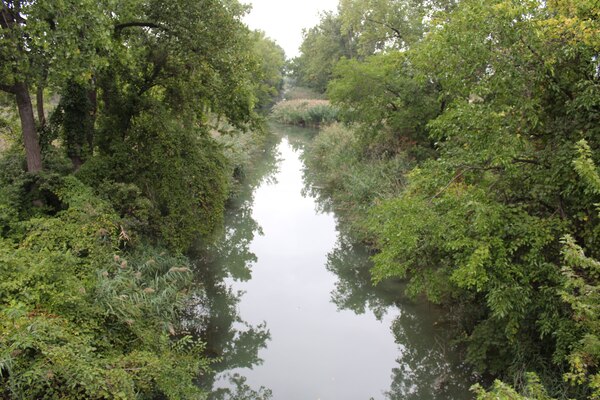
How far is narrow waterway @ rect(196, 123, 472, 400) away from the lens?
773 cm

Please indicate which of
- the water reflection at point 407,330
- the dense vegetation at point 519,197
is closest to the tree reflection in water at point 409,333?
the water reflection at point 407,330

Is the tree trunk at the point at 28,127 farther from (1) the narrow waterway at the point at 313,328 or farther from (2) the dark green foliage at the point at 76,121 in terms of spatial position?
(1) the narrow waterway at the point at 313,328

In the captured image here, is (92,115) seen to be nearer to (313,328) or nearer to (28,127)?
(28,127)

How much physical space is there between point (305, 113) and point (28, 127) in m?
35.2

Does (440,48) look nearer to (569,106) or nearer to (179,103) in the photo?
(569,106)

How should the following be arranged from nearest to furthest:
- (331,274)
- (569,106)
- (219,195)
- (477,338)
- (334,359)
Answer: (569,106), (477,338), (334,359), (219,195), (331,274)

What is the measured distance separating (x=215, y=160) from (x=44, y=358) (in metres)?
6.70

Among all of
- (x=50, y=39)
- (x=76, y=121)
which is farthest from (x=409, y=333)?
(x=76, y=121)

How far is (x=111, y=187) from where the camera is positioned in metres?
8.59

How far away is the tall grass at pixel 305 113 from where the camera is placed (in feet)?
125

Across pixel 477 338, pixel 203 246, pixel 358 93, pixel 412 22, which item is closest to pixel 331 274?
pixel 203 246

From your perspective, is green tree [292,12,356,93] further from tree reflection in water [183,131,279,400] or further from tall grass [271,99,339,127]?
tree reflection in water [183,131,279,400]

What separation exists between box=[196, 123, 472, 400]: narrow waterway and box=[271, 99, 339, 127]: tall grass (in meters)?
23.9

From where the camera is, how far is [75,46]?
718cm
